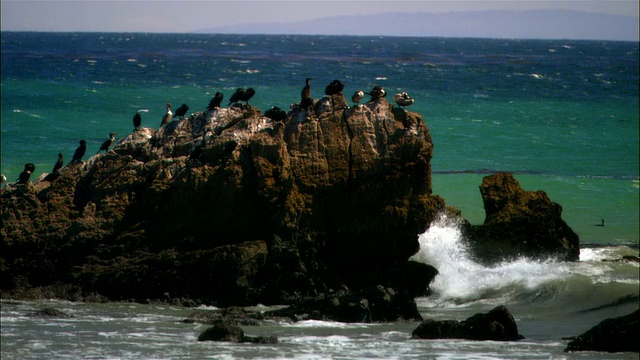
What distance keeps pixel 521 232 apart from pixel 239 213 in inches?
193

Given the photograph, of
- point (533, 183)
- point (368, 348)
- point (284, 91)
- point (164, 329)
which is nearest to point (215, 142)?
point (164, 329)

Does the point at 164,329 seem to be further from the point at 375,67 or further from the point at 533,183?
the point at 375,67

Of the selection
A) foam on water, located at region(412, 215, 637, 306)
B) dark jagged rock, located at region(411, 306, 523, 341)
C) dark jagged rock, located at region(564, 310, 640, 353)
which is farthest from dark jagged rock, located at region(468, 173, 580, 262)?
dark jagged rock, located at region(564, 310, 640, 353)

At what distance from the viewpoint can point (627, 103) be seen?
62.5m

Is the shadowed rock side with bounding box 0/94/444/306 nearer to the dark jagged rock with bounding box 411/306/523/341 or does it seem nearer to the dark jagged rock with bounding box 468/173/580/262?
the dark jagged rock with bounding box 468/173/580/262

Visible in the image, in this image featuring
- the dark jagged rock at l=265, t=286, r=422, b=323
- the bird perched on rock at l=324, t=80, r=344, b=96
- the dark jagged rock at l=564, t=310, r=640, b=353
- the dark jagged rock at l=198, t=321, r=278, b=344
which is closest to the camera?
the dark jagged rock at l=564, t=310, r=640, b=353

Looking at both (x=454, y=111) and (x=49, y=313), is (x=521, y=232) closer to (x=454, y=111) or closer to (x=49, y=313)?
(x=49, y=313)

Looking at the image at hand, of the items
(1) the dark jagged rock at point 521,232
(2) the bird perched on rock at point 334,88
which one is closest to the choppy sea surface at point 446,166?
(1) the dark jagged rock at point 521,232

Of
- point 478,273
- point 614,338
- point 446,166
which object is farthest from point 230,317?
point 446,166

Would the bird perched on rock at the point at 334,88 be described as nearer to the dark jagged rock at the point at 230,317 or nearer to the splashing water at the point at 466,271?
the splashing water at the point at 466,271

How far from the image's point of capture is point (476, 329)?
13.2m

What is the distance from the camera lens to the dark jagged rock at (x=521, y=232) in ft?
56.9

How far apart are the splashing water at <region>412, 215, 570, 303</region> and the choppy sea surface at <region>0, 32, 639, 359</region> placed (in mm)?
31

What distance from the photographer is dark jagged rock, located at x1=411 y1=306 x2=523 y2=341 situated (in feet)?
43.3
